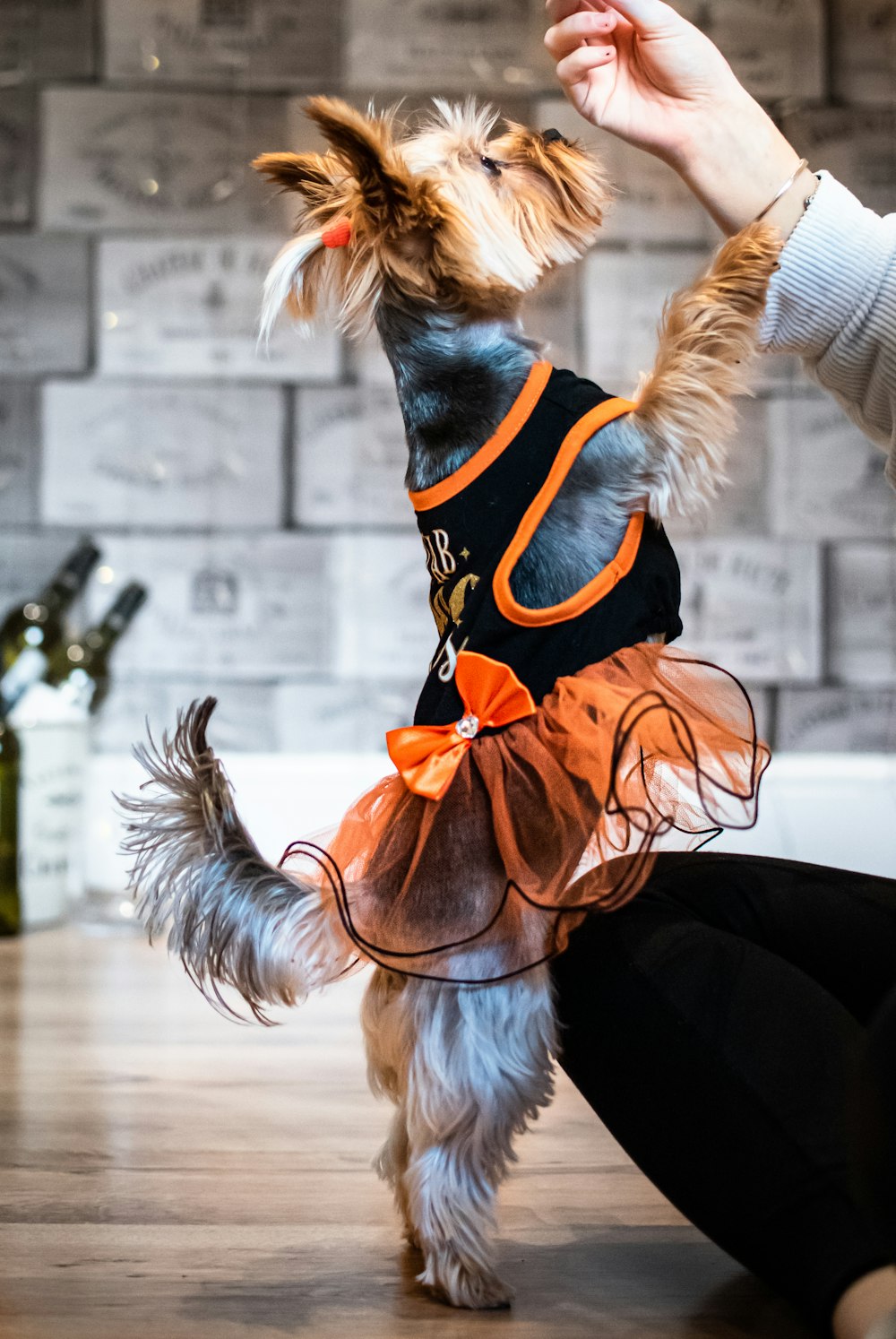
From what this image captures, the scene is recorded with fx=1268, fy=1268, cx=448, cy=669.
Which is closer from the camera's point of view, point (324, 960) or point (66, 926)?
point (324, 960)

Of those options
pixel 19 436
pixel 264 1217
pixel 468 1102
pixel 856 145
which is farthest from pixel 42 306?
pixel 468 1102

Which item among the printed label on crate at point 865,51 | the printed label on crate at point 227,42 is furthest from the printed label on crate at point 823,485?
the printed label on crate at point 227,42

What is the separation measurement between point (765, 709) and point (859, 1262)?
184 centimetres

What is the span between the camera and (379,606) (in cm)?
256

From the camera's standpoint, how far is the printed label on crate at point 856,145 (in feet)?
8.11

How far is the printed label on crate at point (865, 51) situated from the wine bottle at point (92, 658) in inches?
67.2

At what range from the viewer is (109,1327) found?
35.3 inches

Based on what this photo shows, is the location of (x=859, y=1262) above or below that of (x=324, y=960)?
below

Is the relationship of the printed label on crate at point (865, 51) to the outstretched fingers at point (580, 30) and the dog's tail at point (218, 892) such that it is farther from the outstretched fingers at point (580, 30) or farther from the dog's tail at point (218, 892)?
the dog's tail at point (218, 892)

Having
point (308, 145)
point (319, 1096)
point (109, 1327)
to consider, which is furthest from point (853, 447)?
point (109, 1327)

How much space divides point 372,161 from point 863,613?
73.5 inches

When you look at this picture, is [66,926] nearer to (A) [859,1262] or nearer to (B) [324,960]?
(B) [324,960]

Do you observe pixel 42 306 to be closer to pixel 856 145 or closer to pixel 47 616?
pixel 47 616

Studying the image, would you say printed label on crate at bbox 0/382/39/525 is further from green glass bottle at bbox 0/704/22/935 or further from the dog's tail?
the dog's tail
